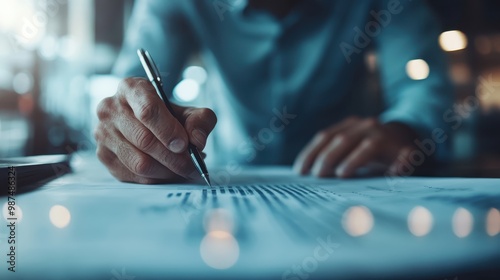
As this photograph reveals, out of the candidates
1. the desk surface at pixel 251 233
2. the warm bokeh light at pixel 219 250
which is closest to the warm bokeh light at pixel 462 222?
the desk surface at pixel 251 233

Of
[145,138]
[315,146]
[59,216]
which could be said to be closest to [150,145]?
[145,138]

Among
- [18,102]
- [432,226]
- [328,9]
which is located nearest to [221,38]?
[328,9]

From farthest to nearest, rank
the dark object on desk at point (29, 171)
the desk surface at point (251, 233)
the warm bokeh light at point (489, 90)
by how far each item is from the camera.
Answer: the warm bokeh light at point (489, 90)
the dark object on desk at point (29, 171)
the desk surface at point (251, 233)

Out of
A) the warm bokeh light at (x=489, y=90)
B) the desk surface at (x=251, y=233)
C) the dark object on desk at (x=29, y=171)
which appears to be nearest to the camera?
the desk surface at (x=251, y=233)

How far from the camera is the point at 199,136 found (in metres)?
0.33

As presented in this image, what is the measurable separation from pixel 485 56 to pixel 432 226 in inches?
10.5

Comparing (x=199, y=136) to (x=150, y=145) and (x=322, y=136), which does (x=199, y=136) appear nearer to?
(x=150, y=145)

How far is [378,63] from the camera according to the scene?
0.47 meters

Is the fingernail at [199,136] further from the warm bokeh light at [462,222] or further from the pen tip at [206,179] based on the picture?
the warm bokeh light at [462,222]

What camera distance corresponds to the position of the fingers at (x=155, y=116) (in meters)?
0.33

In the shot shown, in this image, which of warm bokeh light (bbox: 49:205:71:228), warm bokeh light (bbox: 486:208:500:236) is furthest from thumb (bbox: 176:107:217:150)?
warm bokeh light (bbox: 486:208:500:236)

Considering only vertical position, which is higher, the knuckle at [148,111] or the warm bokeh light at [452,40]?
the warm bokeh light at [452,40]

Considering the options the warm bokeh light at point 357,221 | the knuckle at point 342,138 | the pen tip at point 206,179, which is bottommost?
the warm bokeh light at point 357,221

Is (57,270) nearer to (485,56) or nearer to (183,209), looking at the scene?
(183,209)
